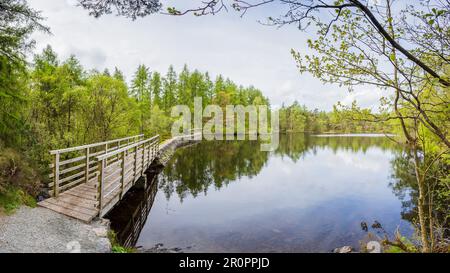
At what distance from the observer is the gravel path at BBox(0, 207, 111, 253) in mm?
3971

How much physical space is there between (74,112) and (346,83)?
42.6 ft

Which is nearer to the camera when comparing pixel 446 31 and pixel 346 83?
pixel 446 31

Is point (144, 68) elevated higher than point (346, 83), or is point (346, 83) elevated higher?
point (144, 68)

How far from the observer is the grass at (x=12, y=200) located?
490 cm

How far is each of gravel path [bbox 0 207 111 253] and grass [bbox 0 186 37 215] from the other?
149 mm

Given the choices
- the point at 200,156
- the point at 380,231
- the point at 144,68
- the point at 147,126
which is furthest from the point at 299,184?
the point at 144,68

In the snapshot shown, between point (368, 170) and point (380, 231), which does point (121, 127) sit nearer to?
point (380, 231)

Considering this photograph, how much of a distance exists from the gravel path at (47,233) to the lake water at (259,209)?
2.30 metres

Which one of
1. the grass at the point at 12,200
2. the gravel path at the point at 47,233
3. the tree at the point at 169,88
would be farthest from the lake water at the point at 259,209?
the tree at the point at 169,88

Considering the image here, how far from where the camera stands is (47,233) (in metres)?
4.44

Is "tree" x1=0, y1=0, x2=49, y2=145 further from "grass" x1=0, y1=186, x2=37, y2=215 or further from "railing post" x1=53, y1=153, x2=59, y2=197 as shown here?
"grass" x1=0, y1=186, x2=37, y2=215

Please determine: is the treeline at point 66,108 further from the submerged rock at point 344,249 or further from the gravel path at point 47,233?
the submerged rock at point 344,249

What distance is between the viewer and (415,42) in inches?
134

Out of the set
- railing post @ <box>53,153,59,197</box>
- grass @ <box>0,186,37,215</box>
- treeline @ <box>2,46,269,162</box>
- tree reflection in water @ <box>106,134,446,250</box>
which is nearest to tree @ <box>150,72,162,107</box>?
treeline @ <box>2,46,269,162</box>
